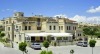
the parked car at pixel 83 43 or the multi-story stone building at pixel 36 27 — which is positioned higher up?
the multi-story stone building at pixel 36 27

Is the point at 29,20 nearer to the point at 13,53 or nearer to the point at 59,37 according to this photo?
the point at 59,37

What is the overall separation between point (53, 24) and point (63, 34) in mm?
4915

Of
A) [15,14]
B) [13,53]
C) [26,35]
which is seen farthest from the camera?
[15,14]

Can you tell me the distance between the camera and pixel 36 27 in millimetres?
68938

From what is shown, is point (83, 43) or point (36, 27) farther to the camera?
point (36, 27)

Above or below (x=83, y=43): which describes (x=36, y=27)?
above

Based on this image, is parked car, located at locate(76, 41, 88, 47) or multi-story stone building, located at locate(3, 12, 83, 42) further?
multi-story stone building, located at locate(3, 12, 83, 42)

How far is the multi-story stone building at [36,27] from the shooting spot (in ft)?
218

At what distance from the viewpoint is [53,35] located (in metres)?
64.8

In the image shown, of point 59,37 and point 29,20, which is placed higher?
point 29,20

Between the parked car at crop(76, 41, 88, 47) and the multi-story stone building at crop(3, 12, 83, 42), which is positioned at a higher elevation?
the multi-story stone building at crop(3, 12, 83, 42)

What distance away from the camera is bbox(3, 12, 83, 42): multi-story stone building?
66438 mm

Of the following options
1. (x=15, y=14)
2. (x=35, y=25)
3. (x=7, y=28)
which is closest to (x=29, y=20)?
(x=35, y=25)

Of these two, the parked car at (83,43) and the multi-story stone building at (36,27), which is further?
the multi-story stone building at (36,27)
